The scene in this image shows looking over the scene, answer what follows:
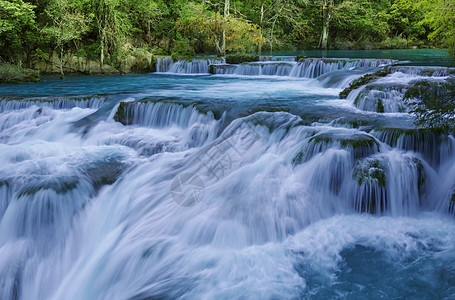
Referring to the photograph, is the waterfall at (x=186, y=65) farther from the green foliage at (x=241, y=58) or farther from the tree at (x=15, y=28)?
the tree at (x=15, y=28)

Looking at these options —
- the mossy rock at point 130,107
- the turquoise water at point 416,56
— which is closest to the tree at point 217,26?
the turquoise water at point 416,56

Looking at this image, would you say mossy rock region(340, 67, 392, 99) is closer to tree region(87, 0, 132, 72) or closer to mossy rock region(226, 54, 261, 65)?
mossy rock region(226, 54, 261, 65)

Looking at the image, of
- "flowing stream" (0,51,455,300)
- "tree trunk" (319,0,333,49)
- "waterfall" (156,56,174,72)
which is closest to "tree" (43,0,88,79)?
"waterfall" (156,56,174,72)

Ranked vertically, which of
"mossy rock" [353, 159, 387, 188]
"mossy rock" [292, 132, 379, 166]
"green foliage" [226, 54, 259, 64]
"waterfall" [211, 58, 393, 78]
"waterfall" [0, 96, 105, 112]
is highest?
"green foliage" [226, 54, 259, 64]

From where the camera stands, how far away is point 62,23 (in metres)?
15.0

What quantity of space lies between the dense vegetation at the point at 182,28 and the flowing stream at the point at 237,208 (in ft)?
11.6

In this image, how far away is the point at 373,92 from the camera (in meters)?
8.32

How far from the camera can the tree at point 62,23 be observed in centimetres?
1491

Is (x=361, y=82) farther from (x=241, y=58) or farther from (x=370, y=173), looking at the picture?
(x=241, y=58)

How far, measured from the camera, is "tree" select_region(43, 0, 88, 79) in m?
14.9

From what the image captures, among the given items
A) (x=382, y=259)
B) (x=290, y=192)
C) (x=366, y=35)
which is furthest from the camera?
(x=366, y=35)

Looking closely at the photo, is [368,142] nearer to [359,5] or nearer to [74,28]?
[74,28]

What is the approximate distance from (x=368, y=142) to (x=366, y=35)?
3084 centimetres

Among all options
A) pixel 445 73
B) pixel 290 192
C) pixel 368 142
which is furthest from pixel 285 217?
pixel 445 73
